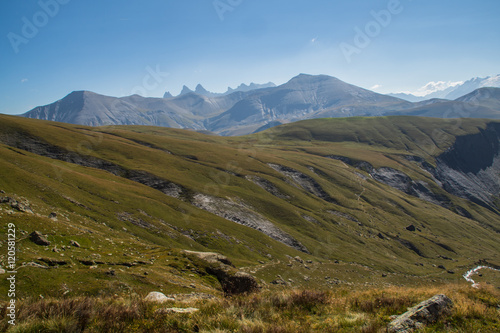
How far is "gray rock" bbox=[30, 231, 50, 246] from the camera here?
27047 mm

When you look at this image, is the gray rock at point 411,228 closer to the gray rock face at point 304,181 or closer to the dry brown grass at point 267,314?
the gray rock face at point 304,181

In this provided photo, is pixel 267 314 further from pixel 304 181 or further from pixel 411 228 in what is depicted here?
pixel 411 228

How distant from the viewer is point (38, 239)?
89.2 feet

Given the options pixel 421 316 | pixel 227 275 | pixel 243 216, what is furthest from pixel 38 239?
pixel 243 216

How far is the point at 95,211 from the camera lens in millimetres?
57000

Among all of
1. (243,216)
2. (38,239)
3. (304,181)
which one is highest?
(38,239)

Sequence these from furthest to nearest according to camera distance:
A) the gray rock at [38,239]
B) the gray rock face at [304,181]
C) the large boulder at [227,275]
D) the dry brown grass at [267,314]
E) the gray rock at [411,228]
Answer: the gray rock face at [304,181]
the gray rock at [411,228]
the large boulder at [227,275]
the gray rock at [38,239]
the dry brown grass at [267,314]

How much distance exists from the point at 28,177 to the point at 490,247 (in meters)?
215

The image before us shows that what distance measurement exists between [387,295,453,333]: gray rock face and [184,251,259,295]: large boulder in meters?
15.3

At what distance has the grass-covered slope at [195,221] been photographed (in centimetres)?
2748

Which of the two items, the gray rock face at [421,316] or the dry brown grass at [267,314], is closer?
the dry brown grass at [267,314]

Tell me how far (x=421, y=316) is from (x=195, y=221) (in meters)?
65.5

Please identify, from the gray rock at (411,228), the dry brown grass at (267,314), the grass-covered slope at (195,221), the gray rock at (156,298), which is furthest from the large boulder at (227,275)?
the gray rock at (411,228)

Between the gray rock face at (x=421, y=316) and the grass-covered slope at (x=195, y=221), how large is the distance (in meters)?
17.7
